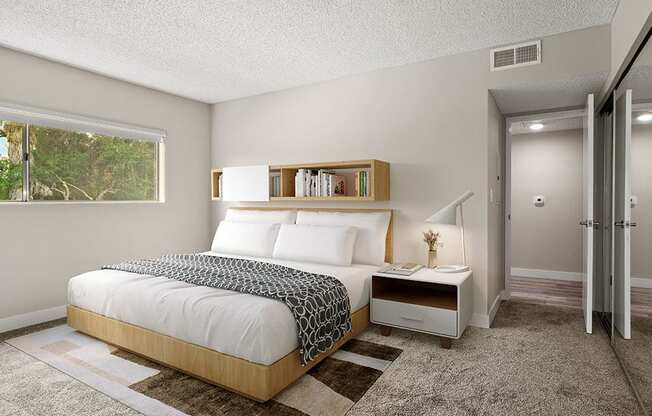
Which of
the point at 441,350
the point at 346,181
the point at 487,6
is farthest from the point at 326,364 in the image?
the point at 487,6

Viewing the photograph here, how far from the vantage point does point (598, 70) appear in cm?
290

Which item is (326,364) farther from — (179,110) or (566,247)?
(566,247)

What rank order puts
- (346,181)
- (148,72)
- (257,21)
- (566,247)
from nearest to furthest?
(257,21)
(148,72)
(346,181)
(566,247)

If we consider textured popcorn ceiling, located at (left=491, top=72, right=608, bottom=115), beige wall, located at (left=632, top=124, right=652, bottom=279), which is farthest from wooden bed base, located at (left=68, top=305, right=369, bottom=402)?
textured popcorn ceiling, located at (left=491, top=72, right=608, bottom=115)

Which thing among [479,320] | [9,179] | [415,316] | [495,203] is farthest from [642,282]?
[9,179]

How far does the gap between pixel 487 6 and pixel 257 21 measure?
1.60 metres

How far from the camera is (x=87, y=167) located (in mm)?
3889

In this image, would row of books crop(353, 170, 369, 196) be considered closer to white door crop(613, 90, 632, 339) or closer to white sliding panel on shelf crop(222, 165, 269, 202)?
white sliding panel on shelf crop(222, 165, 269, 202)

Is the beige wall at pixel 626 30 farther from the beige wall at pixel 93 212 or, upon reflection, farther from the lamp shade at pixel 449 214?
the beige wall at pixel 93 212

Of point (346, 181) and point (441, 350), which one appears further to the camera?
point (346, 181)

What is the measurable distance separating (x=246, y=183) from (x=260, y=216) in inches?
17.1

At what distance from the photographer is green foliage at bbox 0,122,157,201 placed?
351cm

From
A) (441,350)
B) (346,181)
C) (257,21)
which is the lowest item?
(441,350)

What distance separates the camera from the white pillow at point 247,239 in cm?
387
